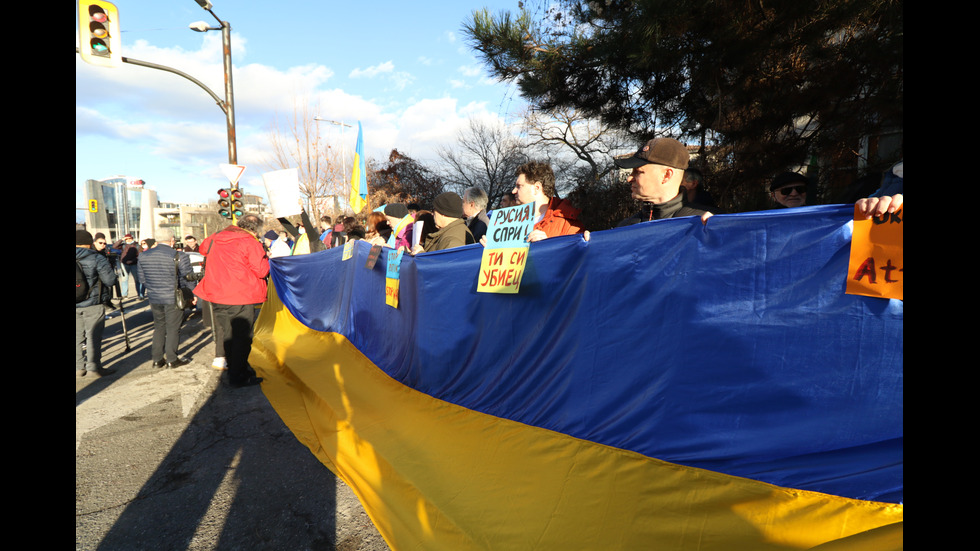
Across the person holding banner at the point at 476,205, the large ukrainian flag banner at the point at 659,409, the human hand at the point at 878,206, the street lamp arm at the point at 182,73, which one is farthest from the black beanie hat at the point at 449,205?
the street lamp arm at the point at 182,73

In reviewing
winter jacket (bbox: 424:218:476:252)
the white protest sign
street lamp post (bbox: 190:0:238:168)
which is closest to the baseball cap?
winter jacket (bbox: 424:218:476:252)

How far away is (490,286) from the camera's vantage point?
327 centimetres

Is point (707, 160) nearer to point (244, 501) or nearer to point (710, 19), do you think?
point (710, 19)

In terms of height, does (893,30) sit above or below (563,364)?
above

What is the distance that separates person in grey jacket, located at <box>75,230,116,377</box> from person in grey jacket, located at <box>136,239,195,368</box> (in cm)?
47

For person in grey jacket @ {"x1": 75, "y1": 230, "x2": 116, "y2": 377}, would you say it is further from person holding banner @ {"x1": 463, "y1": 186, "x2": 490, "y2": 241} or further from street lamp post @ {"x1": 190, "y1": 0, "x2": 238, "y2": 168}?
street lamp post @ {"x1": 190, "y1": 0, "x2": 238, "y2": 168}

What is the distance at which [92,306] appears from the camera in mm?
6328

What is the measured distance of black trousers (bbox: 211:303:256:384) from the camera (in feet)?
19.0

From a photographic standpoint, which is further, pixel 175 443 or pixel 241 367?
pixel 241 367

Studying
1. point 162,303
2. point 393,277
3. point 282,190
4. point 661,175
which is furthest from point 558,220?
point 162,303

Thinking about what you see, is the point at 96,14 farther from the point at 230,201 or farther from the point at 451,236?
the point at 451,236

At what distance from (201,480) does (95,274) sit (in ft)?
14.7

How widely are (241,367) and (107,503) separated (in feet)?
8.85
